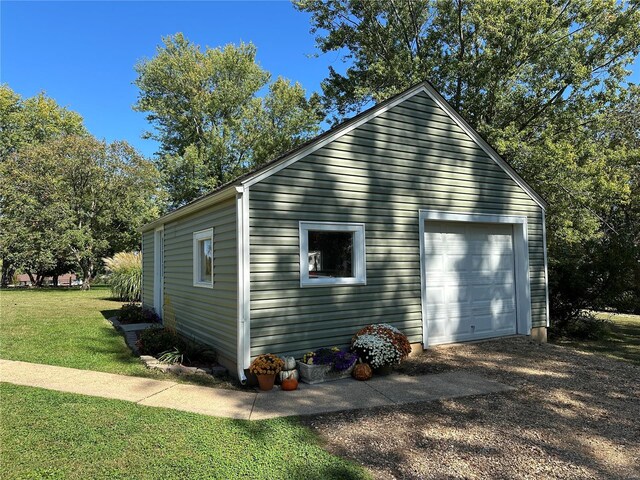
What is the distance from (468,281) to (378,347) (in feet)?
10.4

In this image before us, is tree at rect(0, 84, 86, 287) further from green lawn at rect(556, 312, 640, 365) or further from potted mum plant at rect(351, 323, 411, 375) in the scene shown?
green lawn at rect(556, 312, 640, 365)

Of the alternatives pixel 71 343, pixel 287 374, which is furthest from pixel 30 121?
pixel 287 374

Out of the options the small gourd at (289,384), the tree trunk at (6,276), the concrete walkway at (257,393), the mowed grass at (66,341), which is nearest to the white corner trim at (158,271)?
the mowed grass at (66,341)

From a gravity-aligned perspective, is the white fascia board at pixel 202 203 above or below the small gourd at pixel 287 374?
above

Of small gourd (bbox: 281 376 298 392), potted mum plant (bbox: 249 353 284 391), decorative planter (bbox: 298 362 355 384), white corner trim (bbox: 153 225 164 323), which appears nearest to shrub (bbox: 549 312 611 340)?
decorative planter (bbox: 298 362 355 384)

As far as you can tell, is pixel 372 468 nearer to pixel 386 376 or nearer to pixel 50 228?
pixel 386 376

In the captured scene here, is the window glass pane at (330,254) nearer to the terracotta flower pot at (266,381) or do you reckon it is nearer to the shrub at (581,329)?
the terracotta flower pot at (266,381)

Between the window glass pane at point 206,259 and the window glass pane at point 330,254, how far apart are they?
6.22ft

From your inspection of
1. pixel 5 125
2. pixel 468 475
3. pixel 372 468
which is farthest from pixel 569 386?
pixel 5 125

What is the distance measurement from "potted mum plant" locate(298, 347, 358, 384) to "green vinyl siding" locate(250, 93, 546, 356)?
0.31 m

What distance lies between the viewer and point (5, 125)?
1307 inches

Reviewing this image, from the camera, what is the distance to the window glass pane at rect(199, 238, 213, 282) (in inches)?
293

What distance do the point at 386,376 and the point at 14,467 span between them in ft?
15.1

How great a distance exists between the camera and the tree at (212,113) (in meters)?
28.3
